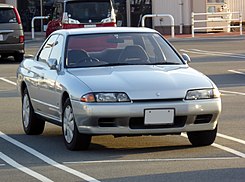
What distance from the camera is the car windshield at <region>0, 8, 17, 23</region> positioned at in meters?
26.2

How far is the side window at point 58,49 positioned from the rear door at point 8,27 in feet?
46.0

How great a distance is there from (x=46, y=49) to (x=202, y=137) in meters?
2.93

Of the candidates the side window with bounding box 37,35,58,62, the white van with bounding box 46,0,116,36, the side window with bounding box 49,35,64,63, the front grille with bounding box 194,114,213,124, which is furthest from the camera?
the white van with bounding box 46,0,116,36

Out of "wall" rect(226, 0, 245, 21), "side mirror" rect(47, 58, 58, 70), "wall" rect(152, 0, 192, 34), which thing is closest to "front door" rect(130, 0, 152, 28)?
"wall" rect(152, 0, 192, 34)

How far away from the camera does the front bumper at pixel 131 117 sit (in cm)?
1021

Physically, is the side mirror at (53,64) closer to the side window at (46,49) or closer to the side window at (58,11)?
the side window at (46,49)

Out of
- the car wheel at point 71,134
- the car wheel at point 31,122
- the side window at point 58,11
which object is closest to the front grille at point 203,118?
the car wheel at point 71,134

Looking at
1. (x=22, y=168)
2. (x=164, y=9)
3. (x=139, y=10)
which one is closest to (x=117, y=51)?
(x=22, y=168)

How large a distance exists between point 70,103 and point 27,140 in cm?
148

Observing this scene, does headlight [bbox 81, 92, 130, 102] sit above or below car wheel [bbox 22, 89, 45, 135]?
above

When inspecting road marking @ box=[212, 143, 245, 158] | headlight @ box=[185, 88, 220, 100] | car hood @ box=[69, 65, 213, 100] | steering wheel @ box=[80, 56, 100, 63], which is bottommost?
road marking @ box=[212, 143, 245, 158]

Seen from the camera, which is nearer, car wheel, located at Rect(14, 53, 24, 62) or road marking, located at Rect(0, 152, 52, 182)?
road marking, located at Rect(0, 152, 52, 182)

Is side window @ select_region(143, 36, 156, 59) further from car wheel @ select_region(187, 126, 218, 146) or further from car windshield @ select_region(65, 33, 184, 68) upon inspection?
car wheel @ select_region(187, 126, 218, 146)

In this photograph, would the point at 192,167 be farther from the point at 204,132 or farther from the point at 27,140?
the point at 27,140
